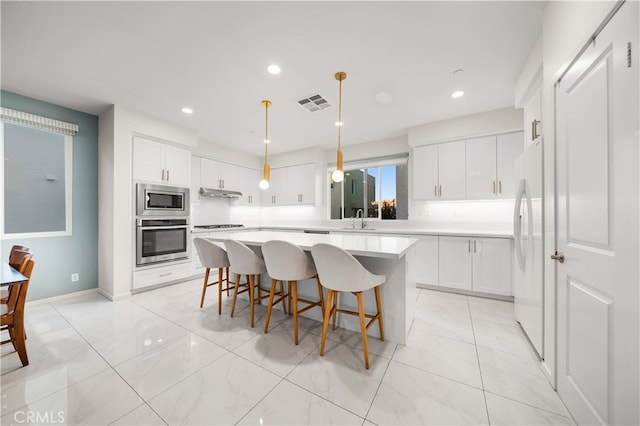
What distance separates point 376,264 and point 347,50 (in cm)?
195

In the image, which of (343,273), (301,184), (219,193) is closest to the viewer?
(343,273)

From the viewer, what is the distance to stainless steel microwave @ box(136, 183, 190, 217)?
3436 mm

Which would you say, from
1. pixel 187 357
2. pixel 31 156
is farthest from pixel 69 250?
pixel 187 357

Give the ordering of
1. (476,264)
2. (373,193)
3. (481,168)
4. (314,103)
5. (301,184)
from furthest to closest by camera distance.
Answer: (301,184) → (373,193) → (481,168) → (476,264) → (314,103)

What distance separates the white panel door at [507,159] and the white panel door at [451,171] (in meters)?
0.43

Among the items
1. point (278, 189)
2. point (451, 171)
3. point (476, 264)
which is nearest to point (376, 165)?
point (451, 171)

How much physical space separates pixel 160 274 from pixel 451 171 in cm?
485

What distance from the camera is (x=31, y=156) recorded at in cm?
300

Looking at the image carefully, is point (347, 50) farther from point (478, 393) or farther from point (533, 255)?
point (478, 393)

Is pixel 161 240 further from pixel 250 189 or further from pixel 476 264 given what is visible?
pixel 476 264

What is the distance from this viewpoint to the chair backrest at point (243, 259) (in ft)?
7.56

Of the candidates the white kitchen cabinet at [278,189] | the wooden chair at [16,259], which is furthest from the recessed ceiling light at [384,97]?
the wooden chair at [16,259]

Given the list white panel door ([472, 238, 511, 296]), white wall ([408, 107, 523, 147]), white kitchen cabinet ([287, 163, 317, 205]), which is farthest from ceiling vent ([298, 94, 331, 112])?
white panel door ([472, 238, 511, 296])

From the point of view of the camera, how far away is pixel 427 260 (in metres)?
3.61
